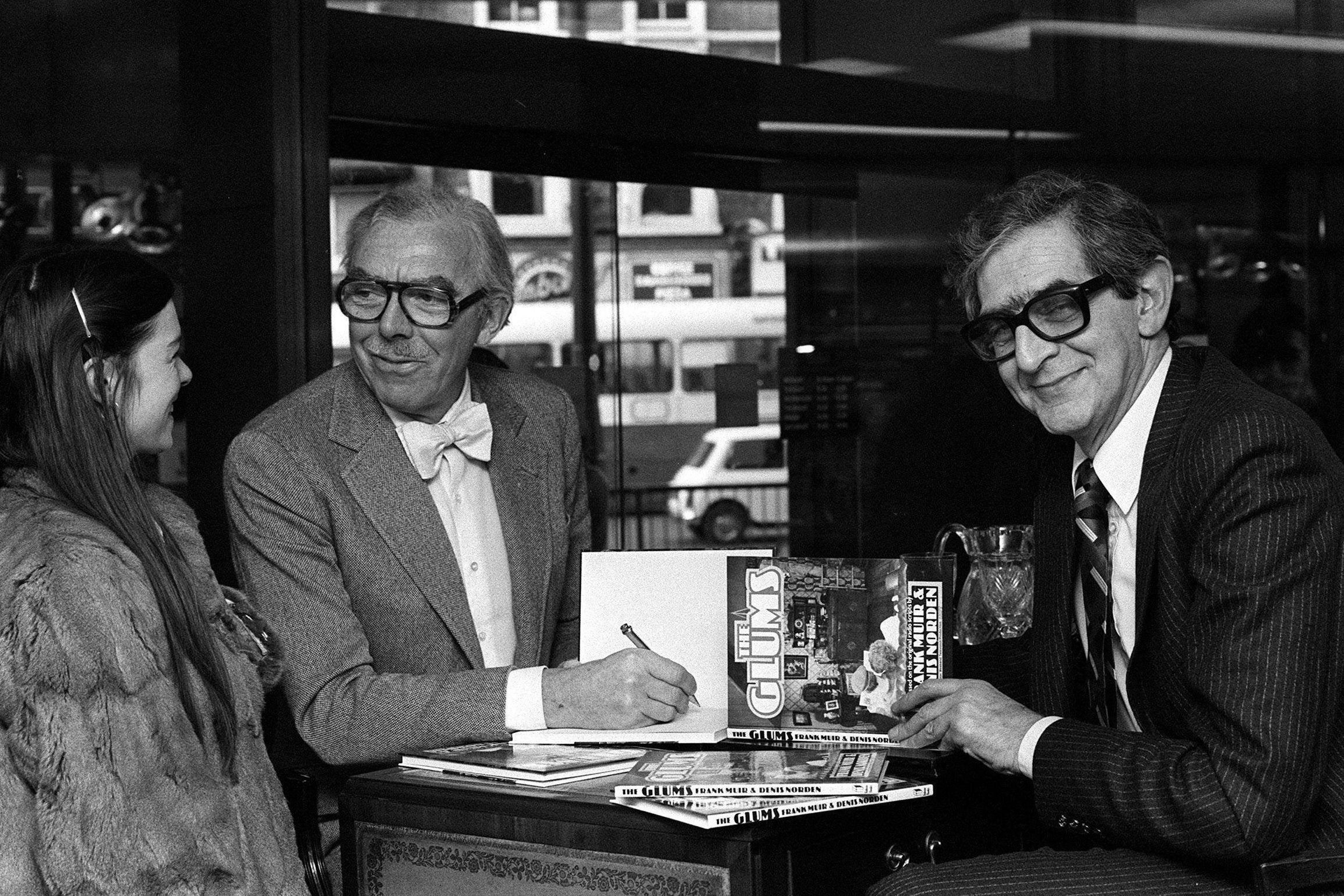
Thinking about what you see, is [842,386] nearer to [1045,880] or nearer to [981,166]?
[981,166]

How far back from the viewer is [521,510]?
298cm

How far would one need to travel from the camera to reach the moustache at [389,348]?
9.12 ft

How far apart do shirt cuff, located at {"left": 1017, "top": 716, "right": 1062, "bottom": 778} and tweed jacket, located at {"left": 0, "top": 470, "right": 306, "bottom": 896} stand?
3.52 ft

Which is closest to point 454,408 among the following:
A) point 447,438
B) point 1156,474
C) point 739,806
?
point 447,438

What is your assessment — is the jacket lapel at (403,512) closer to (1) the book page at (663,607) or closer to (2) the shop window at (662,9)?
(1) the book page at (663,607)

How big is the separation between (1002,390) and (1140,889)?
5076 millimetres

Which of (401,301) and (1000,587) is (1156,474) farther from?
(401,301)

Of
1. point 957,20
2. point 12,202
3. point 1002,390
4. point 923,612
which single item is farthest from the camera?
point 12,202

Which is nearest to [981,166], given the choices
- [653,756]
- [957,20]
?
[957,20]

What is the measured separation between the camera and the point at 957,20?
292 inches

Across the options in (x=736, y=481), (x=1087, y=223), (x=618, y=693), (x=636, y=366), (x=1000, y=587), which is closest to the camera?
(x=1087, y=223)

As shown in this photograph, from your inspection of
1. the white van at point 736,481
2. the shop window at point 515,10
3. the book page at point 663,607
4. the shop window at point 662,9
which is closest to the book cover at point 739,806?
the book page at point 663,607

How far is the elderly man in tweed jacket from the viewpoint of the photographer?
8.14 feet

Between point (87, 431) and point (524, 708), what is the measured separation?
2.54ft
